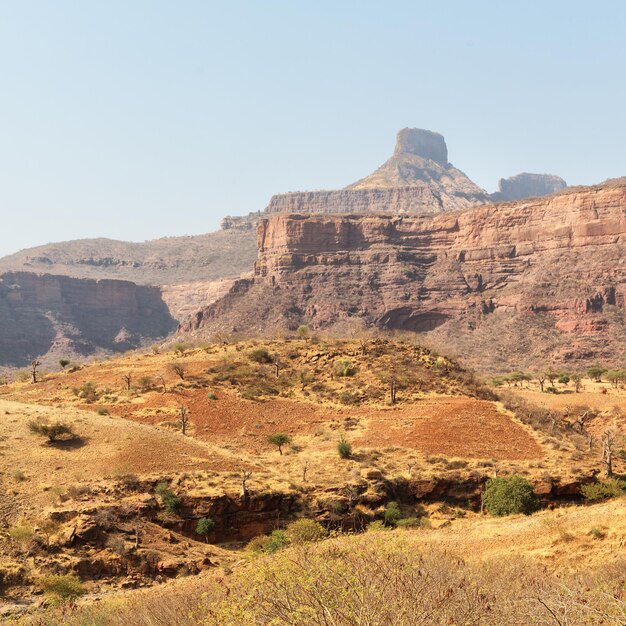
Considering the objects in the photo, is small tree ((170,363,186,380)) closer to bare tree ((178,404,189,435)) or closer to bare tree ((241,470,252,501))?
bare tree ((178,404,189,435))

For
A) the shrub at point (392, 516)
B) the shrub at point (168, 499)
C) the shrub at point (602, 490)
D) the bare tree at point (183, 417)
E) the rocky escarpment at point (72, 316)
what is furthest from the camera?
the rocky escarpment at point (72, 316)

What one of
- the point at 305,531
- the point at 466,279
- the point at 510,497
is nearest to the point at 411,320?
the point at 466,279

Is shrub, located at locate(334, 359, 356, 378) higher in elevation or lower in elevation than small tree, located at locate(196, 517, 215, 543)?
higher

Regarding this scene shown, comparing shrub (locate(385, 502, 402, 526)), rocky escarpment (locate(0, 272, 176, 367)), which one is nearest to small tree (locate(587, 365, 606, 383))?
shrub (locate(385, 502, 402, 526))

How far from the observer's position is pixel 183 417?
1340 inches

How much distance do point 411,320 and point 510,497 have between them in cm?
8718

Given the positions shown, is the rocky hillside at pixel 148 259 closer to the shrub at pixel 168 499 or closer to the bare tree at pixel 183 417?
the bare tree at pixel 183 417

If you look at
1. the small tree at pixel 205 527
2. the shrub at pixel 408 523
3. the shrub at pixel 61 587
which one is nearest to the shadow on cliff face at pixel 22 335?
the small tree at pixel 205 527

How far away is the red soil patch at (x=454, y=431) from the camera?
32.0 m

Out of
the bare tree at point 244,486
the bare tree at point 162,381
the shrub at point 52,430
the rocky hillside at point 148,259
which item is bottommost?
the bare tree at point 244,486

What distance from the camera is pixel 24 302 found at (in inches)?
5733

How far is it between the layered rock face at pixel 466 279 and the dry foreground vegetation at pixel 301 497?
54.7 m

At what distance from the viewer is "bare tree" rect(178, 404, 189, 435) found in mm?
33875

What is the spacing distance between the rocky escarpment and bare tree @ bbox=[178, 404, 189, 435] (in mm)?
97499
